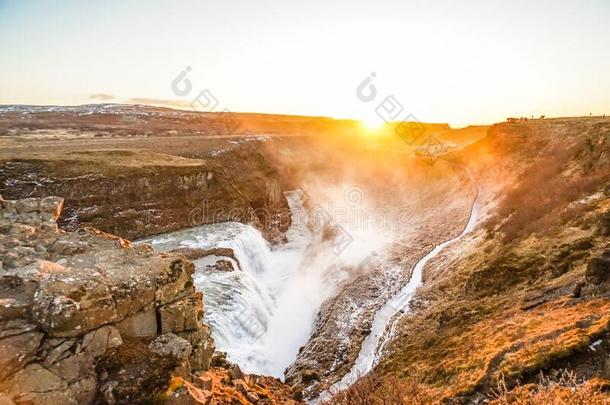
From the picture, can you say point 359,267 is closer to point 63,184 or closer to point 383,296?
point 383,296

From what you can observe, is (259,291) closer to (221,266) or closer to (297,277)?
(221,266)

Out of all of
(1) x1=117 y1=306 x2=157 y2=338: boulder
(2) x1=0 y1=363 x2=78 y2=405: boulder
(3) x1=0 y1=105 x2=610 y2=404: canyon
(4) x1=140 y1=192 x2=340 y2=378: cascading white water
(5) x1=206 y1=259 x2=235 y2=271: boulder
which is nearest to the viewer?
(2) x1=0 y1=363 x2=78 y2=405: boulder

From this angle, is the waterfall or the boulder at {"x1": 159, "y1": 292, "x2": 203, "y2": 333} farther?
Result: the waterfall

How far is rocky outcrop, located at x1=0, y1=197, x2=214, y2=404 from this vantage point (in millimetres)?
8578

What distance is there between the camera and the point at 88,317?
30.7 ft

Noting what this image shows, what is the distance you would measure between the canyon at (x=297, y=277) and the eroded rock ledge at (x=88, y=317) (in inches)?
1.7

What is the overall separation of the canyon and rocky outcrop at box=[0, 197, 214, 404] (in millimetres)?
44

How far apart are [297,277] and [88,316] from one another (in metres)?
26.8

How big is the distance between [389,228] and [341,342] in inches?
1013

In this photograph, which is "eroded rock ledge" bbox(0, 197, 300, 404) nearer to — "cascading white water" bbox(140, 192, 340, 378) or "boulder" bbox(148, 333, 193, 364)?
"boulder" bbox(148, 333, 193, 364)

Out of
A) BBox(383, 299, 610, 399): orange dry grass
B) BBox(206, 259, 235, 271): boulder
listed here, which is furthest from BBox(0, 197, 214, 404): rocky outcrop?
BBox(206, 259, 235, 271): boulder

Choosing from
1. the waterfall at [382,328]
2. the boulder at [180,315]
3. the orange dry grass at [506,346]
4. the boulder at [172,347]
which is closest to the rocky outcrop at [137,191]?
the waterfall at [382,328]

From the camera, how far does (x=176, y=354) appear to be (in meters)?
10.5

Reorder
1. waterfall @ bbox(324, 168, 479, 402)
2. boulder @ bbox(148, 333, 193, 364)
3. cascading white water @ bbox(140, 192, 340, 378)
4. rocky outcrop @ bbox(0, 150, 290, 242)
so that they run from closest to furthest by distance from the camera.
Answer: boulder @ bbox(148, 333, 193, 364) < waterfall @ bbox(324, 168, 479, 402) < cascading white water @ bbox(140, 192, 340, 378) < rocky outcrop @ bbox(0, 150, 290, 242)
